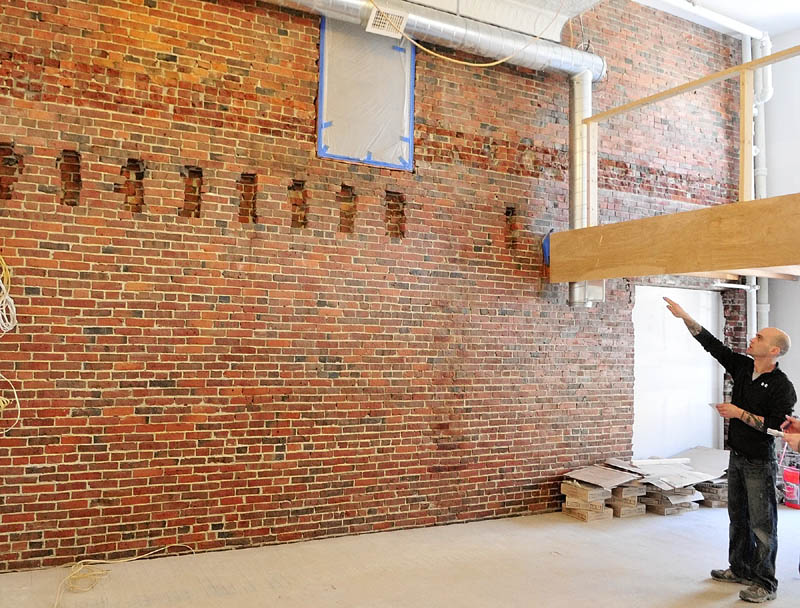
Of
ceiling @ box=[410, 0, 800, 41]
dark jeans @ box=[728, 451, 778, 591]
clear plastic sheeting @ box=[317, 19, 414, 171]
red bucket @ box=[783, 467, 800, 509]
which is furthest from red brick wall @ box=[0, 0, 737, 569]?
dark jeans @ box=[728, 451, 778, 591]

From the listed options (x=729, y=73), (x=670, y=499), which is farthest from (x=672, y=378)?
(x=729, y=73)

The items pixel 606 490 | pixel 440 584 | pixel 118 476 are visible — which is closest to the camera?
pixel 440 584

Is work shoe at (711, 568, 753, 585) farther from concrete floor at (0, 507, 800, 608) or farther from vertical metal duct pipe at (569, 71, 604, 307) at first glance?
vertical metal duct pipe at (569, 71, 604, 307)

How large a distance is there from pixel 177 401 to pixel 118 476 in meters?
0.63

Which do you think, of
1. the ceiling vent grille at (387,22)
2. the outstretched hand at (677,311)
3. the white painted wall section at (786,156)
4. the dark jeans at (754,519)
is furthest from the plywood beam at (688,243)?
the white painted wall section at (786,156)

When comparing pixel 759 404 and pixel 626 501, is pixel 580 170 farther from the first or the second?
pixel 626 501

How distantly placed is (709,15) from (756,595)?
602 centimetres

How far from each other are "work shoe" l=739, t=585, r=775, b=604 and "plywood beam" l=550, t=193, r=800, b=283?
205 centimetres

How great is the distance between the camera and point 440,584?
4383 millimetres

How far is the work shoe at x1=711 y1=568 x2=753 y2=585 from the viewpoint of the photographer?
443 cm

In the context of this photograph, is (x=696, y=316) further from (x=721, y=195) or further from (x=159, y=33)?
(x=159, y=33)

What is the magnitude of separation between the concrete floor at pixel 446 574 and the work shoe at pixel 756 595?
45 millimetres

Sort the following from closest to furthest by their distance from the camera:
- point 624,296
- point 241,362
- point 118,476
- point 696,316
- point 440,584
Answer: point 440,584, point 118,476, point 241,362, point 624,296, point 696,316

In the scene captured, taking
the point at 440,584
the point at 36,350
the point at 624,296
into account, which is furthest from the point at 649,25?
the point at 36,350
